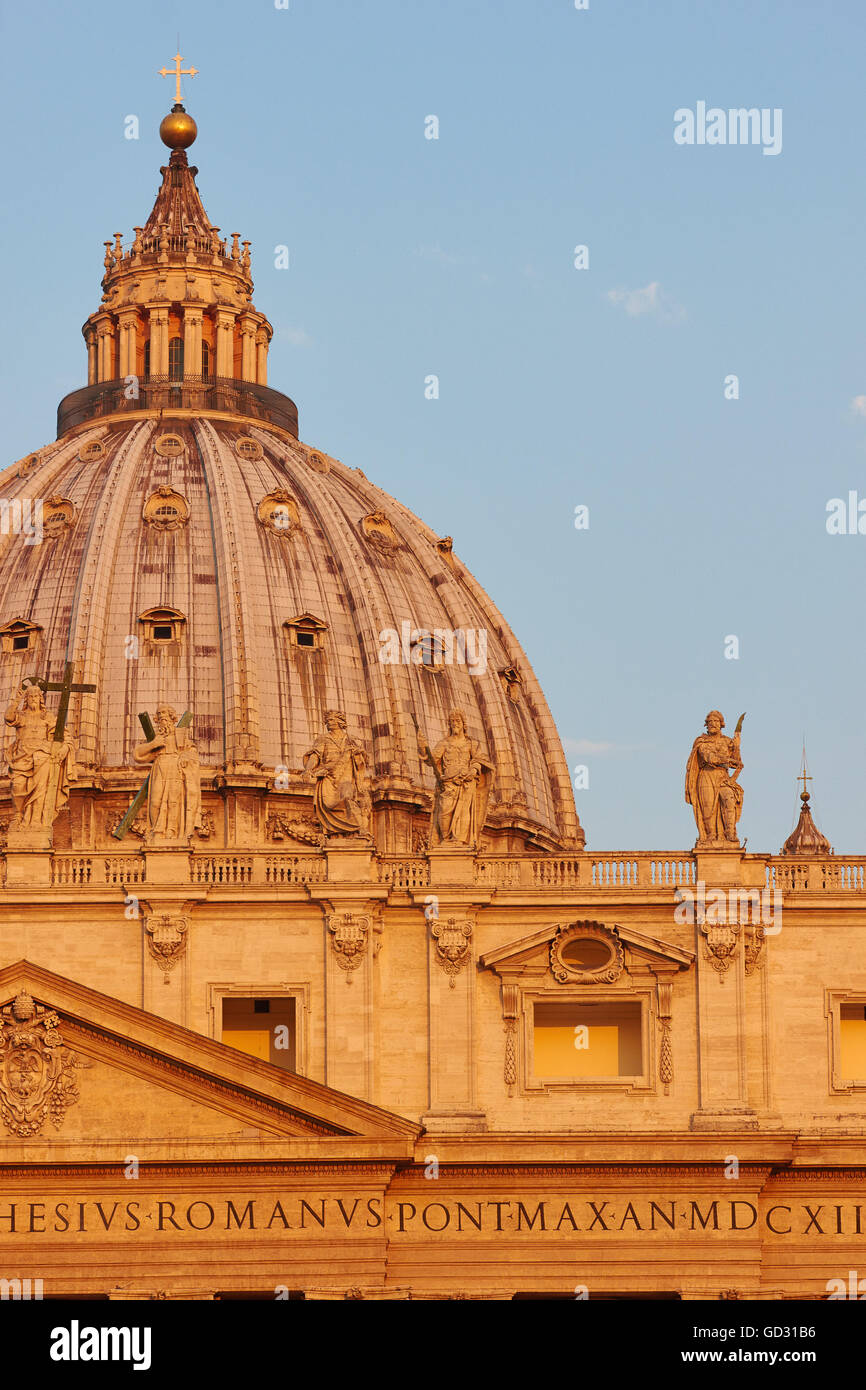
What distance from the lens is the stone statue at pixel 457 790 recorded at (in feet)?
224

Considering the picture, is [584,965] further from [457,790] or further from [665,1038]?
[457,790]

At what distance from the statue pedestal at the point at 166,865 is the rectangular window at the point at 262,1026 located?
2.75 meters

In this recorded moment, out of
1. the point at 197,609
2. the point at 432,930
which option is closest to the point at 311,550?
the point at 197,609

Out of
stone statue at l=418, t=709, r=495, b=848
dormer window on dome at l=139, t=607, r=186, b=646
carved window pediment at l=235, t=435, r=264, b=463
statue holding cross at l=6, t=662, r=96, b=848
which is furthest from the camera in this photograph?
carved window pediment at l=235, t=435, r=264, b=463

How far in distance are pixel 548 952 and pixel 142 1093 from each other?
29.6 ft

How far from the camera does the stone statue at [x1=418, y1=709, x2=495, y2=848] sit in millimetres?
68250

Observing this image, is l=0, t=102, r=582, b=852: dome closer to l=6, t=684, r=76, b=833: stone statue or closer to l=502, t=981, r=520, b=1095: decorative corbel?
l=6, t=684, r=76, b=833: stone statue

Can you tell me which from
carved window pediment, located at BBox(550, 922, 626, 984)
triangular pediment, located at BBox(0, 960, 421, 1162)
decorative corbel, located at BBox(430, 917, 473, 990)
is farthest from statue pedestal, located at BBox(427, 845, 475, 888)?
triangular pediment, located at BBox(0, 960, 421, 1162)

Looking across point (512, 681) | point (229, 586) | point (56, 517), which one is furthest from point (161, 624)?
point (512, 681)

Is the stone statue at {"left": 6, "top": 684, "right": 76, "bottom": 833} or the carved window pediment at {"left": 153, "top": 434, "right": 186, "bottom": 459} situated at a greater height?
the carved window pediment at {"left": 153, "top": 434, "right": 186, "bottom": 459}

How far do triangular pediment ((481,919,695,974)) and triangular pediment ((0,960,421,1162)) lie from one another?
4.71 meters

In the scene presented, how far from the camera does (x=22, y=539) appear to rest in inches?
4473

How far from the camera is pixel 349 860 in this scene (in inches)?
2672
